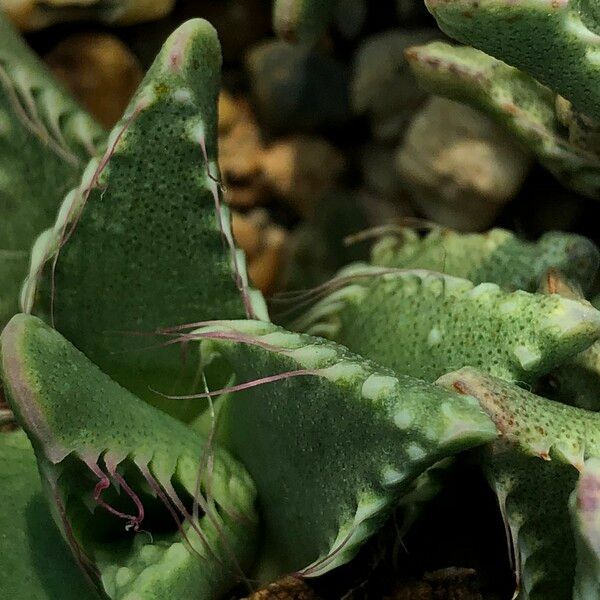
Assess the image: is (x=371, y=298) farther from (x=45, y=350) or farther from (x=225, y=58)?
(x=225, y=58)

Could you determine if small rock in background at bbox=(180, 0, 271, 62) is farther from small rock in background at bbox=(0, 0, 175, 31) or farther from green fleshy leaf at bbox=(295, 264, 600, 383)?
green fleshy leaf at bbox=(295, 264, 600, 383)

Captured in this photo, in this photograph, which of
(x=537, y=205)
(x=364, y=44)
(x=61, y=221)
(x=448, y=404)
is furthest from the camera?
(x=364, y=44)

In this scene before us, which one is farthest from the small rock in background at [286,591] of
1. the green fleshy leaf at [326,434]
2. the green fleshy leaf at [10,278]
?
the green fleshy leaf at [10,278]

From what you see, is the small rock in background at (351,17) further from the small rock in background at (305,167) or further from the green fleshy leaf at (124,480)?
the green fleshy leaf at (124,480)

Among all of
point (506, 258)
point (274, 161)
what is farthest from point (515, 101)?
point (274, 161)

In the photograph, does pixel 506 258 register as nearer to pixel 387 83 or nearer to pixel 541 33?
pixel 541 33

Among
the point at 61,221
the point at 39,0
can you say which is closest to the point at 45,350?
the point at 61,221
